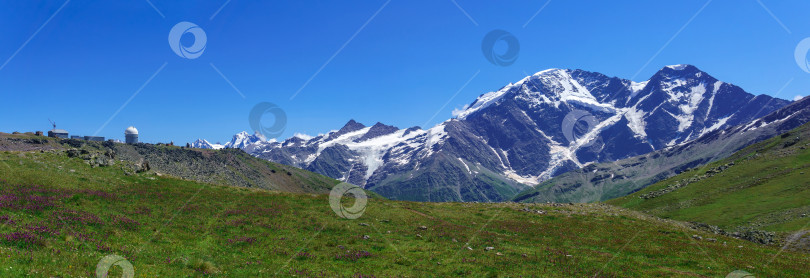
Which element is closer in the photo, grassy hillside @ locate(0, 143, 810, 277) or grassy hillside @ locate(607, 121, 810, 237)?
grassy hillside @ locate(0, 143, 810, 277)

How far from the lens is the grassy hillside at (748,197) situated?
72.5 metres

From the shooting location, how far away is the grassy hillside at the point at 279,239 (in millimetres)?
22250

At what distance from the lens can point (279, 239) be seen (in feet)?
102

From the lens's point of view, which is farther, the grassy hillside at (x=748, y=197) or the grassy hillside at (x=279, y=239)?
the grassy hillside at (x=748, y=197)

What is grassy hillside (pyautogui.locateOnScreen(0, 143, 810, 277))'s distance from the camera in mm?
Result: 22250

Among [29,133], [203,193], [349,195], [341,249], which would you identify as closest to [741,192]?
[349,195]

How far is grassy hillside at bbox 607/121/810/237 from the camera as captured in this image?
72500mm

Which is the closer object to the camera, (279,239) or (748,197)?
(279,239)

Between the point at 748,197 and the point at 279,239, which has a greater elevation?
the point at 279,239

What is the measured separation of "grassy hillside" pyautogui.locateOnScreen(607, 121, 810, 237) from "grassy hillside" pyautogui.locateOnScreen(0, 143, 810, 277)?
45798 mm

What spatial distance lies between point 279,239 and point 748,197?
112m

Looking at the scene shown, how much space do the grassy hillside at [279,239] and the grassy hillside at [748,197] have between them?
45798mm

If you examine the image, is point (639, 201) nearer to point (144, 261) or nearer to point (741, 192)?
point (741, 192)

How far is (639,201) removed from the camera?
12738cm
